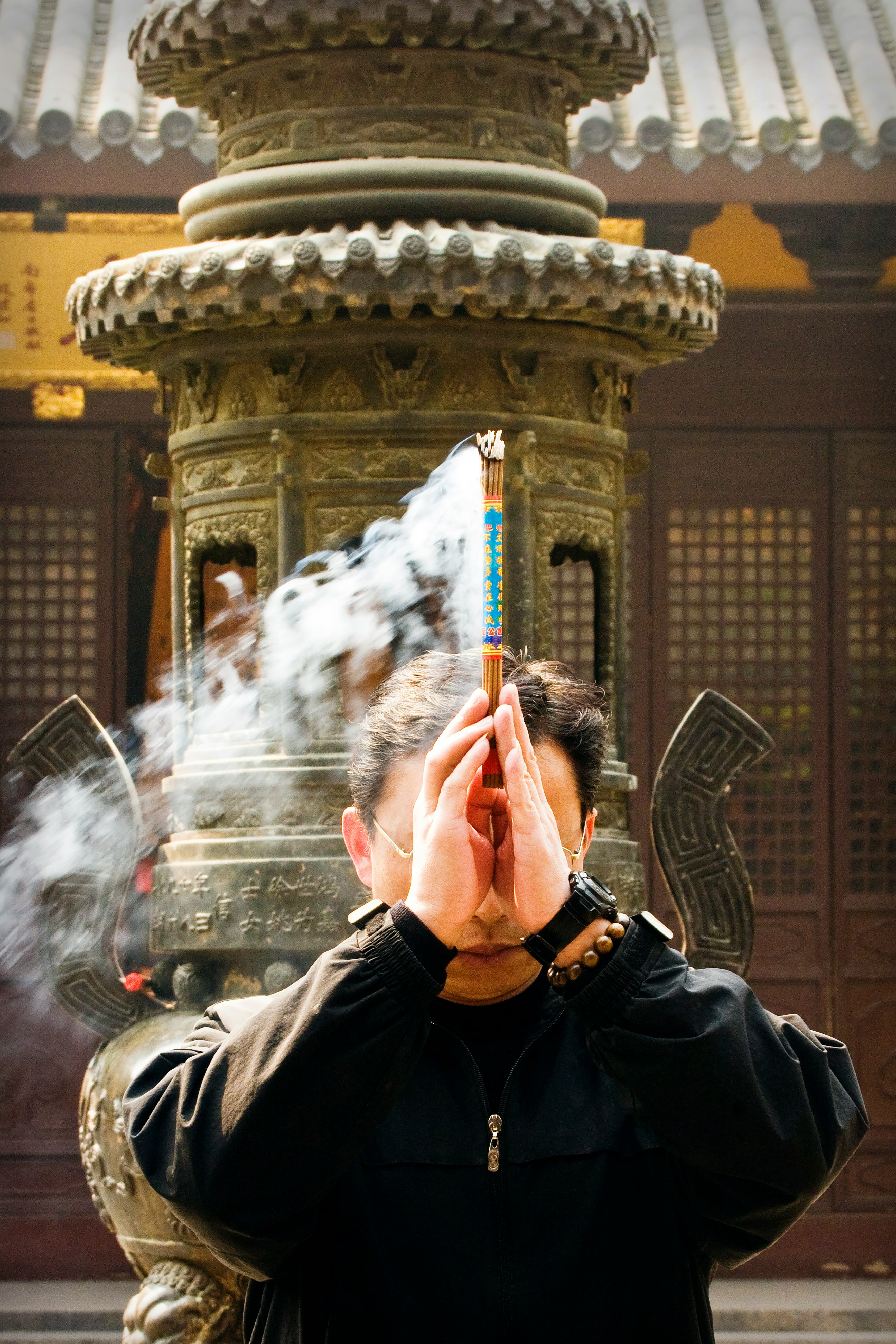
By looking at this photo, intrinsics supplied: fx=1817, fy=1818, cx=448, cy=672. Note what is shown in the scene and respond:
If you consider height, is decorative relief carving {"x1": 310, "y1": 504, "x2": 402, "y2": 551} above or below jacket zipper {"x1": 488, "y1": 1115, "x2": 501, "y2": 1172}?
above

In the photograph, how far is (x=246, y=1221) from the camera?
1.94 meters

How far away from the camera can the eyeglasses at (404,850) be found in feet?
6.99

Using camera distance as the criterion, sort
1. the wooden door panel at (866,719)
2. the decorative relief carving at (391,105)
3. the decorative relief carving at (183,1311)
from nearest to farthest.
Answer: the decorative relief carving at (183,1311) < the decorative relief carving at (391,105) < the wooden door panel at (866,719)

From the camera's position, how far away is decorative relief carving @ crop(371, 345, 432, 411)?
420 centimetres

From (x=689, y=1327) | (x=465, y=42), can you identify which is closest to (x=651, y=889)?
(x=465, y=42)

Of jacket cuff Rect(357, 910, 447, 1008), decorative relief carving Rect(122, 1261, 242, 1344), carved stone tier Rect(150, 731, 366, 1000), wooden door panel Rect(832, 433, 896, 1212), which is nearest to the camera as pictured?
jacket cuff Rect(357, 910, 447, 1008)

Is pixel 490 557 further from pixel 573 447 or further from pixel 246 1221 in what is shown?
pixel 573 447

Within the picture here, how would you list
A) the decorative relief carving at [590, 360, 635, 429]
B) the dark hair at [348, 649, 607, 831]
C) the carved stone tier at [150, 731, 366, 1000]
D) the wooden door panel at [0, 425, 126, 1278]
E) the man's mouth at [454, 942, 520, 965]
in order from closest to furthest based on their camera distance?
the man's mouth at [454, 942, 520, 965] → the dark hair at [348, 649, 607, 831] → the carved stone tier at [150, 731, 366, 1000] → the decorative relief carving at [590, 360, 635, 429] → the wooden door panel at [0, 425, 126, 1278]

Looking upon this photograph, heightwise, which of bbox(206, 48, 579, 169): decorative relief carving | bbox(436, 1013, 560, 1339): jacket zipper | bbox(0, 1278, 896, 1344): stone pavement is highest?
bbox(206, 48, 579, 169): decorative relief carving

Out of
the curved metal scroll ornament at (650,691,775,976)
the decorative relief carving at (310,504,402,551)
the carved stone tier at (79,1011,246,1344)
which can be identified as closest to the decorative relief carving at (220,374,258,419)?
the decorative relief carving at (310,504,402,551)

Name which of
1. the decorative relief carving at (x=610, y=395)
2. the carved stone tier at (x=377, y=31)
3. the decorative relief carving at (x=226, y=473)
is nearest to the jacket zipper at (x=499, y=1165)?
the decorative relief carving at (x=226, y=473)

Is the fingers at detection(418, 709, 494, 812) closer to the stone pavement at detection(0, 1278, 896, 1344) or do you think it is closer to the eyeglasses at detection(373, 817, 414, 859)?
the eyeglasses at detection(373, 817, 414, 859)

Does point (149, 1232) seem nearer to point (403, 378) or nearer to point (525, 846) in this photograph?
point (403, 378)

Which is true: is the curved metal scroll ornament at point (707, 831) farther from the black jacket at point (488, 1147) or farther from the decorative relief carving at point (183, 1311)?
the black jacket at point (488, 1147)
